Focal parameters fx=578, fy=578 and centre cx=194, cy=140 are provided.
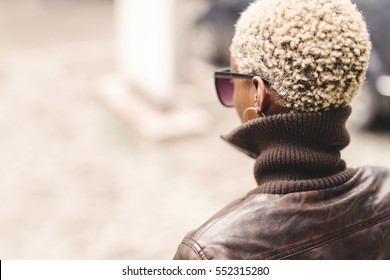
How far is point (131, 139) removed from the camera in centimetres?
650

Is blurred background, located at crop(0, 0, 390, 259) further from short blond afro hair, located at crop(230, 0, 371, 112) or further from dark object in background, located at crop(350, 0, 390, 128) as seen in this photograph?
short blond afro hair, located at crop(230, 0, 371, 112)

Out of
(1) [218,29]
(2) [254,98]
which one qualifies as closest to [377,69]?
(1) [218,29]

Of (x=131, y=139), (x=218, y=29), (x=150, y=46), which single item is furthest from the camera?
(x=218, y=29)

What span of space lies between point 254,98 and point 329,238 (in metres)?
0.47

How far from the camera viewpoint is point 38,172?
566 centimetres

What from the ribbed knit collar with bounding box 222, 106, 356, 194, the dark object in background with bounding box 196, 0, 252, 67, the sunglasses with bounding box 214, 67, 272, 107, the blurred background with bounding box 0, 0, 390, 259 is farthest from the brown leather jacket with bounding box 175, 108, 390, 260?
the dark object in background with bounding box 196, 0, 252, 67

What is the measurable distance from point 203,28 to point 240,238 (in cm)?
755

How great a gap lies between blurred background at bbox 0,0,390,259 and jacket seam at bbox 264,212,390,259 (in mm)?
2859

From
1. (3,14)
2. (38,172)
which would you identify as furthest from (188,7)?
(38,172)

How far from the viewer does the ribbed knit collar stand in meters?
1.65

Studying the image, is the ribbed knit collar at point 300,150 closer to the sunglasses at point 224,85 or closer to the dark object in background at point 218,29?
the sunglasses at point 224,85

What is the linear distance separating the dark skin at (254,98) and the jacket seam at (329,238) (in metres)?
0.39

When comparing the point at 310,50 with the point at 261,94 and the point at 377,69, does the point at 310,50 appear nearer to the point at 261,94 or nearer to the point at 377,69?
the point at 261,94

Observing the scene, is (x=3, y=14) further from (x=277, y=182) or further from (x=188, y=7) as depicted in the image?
(x=277, y=182)
